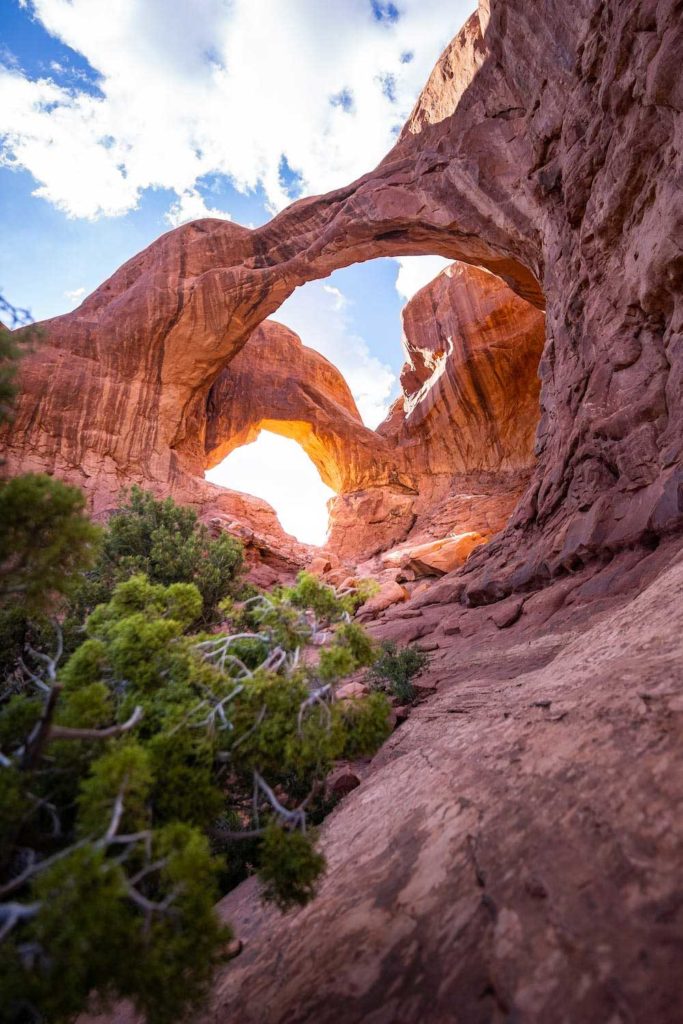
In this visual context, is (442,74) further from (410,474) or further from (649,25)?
(410,474)

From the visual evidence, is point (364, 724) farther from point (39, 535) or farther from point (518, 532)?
point (518, 532)

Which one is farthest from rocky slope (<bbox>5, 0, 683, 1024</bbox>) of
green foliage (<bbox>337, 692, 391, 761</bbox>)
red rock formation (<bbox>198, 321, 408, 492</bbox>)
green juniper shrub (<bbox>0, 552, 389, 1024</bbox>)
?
red rock formation (<bbox>198, 321, 408, 492</bbox>)

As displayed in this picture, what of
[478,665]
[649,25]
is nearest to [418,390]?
[649,25]

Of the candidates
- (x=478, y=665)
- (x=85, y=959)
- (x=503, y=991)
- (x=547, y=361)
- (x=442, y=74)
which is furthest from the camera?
(x=442, y=74)

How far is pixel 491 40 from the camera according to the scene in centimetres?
1599

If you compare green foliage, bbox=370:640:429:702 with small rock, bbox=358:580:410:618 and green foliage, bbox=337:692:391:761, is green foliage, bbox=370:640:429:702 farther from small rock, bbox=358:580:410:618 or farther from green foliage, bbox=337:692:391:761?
small rock, bbox=358:580:410:618

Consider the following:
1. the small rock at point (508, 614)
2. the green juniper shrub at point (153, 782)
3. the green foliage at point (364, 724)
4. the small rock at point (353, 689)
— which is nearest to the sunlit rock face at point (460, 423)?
the small rock at point (508, 614)

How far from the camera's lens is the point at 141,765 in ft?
9.61

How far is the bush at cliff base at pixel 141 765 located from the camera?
2.35 m

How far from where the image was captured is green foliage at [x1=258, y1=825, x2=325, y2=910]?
331 cm

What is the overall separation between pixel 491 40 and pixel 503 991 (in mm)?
23888

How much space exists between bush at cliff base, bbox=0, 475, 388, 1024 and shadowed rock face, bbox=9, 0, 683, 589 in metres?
8.55

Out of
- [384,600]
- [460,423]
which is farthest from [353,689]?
[460,423]

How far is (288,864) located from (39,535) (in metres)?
3.49
